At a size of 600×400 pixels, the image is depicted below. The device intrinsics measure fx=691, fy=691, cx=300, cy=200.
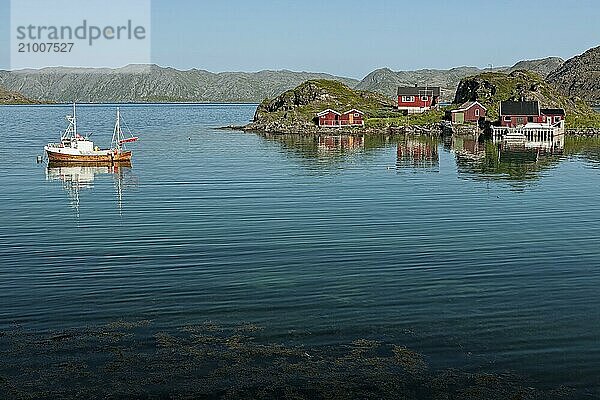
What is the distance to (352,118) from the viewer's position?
16412cm

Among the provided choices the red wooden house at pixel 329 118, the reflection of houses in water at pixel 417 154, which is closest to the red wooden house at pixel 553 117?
the reflection of houses in water at pixel 417 154

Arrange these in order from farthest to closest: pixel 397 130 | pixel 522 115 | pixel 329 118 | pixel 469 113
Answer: pixel 329 118
pixel 469 113
pixel 397 130
pixel 522 115

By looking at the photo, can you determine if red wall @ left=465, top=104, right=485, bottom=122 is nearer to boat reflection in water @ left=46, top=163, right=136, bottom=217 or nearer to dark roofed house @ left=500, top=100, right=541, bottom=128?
dark roofed house @ left=500, top=100, right=541, bottom=128

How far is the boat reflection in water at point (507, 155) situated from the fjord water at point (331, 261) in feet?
22.6

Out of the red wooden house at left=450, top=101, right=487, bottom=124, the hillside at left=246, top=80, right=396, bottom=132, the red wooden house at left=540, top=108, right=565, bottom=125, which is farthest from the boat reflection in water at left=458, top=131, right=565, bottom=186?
the hillside at left=246, top=80, right=396, bottom=132

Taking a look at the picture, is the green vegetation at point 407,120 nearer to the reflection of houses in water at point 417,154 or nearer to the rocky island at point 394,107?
the rocky island at point 394,107

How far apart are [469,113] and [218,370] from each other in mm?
147928

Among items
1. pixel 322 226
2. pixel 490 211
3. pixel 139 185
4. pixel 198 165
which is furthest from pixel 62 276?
pixel 198 165

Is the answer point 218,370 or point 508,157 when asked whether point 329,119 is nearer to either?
point 508,157

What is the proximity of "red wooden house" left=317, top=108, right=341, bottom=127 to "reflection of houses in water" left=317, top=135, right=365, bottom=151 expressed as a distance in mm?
18914

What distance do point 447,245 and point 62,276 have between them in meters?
19.8

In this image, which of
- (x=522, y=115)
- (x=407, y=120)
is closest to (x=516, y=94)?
(x=407, y=120)

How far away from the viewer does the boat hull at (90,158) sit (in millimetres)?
85812

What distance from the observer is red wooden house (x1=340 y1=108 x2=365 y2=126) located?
16375cm
